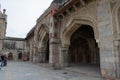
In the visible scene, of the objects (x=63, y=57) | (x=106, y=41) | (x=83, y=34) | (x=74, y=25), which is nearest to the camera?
(x=106, y=41)

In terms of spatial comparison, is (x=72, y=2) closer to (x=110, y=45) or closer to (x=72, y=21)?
(x=72, y=21)

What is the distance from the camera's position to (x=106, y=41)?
262 inches

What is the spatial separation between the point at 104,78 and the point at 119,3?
338 centimetres

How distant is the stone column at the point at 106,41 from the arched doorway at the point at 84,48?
552 centimetres

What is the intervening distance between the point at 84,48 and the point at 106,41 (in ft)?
30.3

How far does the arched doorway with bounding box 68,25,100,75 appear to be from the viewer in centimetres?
1341

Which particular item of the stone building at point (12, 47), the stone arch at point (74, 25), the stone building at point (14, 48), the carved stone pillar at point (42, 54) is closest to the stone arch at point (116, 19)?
the stone arch at point (74, 25)

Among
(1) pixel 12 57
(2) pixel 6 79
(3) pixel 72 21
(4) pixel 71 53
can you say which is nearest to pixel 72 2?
(3) pixel 72 21

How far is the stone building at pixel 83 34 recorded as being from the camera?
21.0 feet

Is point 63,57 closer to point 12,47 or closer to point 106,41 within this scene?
point 106,41

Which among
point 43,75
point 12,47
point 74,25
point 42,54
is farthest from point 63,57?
point 12,47

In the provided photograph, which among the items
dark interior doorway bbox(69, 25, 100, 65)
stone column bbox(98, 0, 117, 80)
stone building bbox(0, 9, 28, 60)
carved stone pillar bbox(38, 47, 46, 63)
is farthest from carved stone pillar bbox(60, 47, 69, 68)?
stone building bbox(0, 9, 28, 60)

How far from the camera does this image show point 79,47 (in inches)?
650

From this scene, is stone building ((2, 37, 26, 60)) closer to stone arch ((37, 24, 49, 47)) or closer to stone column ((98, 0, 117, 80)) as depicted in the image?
stone arch ((37, 24, 49, 47))
